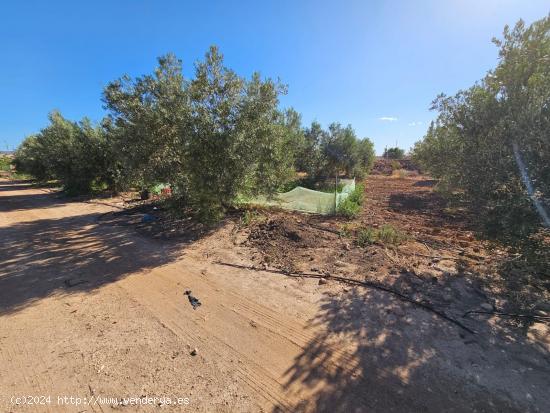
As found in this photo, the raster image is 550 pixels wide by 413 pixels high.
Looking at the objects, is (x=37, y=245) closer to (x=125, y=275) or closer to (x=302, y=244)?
(x=125, y=275)

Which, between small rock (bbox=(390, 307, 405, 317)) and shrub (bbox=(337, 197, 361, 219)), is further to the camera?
shrub (bbox=(337, 197, 361, 219))

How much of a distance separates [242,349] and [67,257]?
543 cm

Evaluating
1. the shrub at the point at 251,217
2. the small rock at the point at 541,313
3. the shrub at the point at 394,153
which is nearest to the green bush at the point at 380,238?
the small rock at the point at 541,313

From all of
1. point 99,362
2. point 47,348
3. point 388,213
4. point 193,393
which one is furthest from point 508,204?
point 388,213

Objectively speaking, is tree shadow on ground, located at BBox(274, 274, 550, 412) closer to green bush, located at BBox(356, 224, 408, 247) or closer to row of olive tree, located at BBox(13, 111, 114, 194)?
green bush, located at BBox(356, 224, 408, 247)

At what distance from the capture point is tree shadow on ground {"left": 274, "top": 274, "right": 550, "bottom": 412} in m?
2.54

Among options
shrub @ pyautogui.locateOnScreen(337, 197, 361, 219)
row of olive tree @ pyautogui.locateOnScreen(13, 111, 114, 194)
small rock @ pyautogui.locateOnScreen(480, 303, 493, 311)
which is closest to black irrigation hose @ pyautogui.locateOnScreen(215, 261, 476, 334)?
small rock @ pyautogui.locateOnScreen(480, 303, 493, 311)

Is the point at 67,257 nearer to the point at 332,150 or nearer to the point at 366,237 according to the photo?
the point at 366,237

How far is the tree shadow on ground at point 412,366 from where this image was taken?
2.54 m

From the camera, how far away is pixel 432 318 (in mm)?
3850

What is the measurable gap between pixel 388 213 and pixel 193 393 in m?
10.4

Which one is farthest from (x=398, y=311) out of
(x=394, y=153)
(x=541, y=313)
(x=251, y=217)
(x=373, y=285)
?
(x=394, y=153)

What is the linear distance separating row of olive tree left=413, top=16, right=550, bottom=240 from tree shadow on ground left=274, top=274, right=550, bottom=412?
5.58 ft

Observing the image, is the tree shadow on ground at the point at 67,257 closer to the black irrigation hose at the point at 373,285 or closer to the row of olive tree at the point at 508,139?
the black irrigation hose at the point at 373,285
